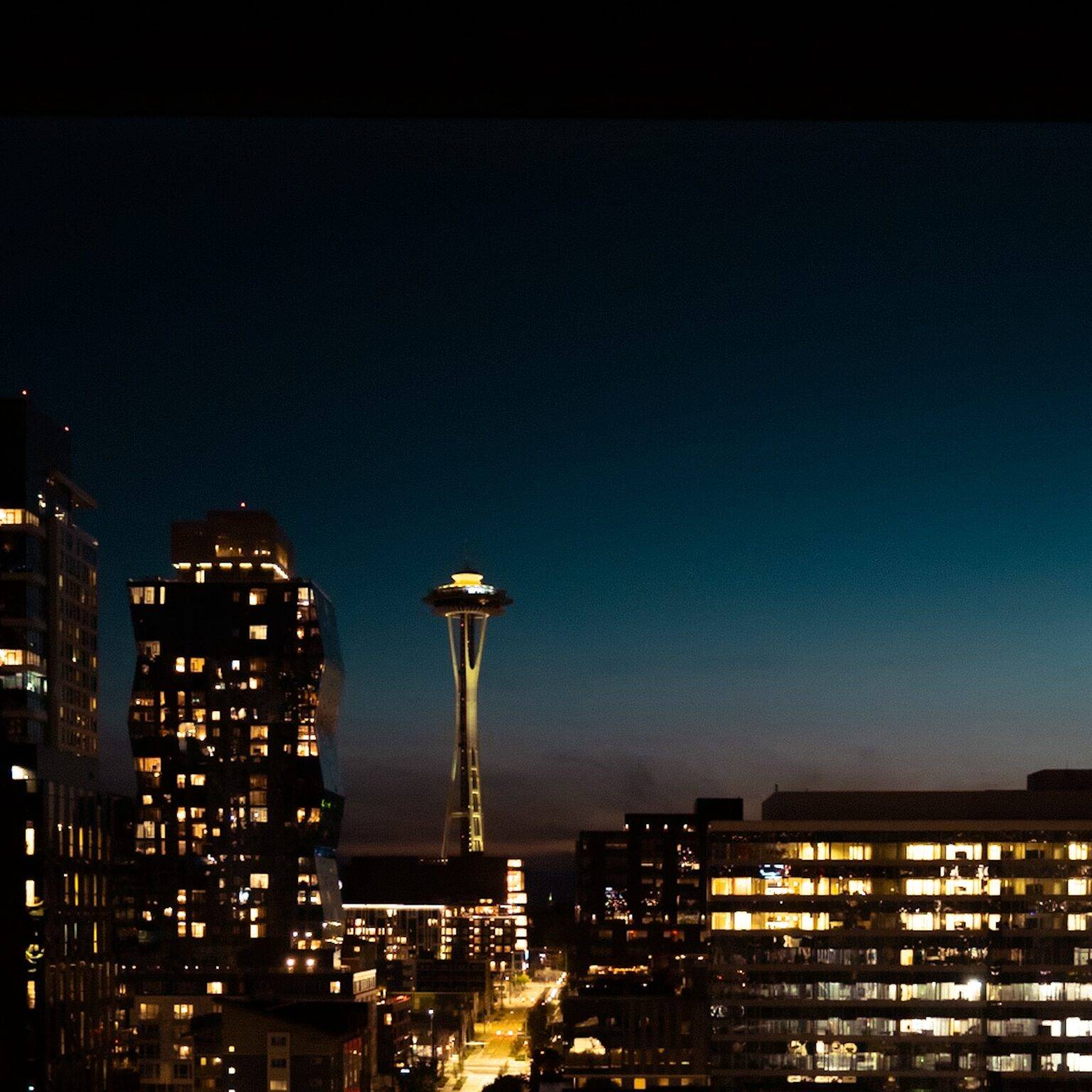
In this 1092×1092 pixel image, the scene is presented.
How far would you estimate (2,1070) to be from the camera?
308 cm

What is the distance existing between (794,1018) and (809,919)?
80.1 inches

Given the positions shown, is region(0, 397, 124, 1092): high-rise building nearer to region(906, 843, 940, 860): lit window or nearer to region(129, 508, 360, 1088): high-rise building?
region(906, 843, 940, 860): lit window

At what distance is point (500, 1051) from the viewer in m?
57.0

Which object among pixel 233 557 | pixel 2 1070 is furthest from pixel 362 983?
pixel 2 1070

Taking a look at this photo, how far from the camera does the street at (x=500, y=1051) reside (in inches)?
1970

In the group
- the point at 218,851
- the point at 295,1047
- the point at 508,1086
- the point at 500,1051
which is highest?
the point at 218,851

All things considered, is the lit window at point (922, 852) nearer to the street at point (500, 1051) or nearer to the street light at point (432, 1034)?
the street at point (500, 1051)

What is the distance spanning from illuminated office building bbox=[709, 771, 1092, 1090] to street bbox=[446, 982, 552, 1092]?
8.95 m

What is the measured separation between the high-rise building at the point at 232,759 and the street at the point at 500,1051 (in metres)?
6.64

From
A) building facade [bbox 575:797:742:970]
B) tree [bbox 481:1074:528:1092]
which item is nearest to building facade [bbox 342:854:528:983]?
building facade [bbox 575:797:742:970]

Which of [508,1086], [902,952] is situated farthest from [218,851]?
[902,952]

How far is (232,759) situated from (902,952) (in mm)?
33036

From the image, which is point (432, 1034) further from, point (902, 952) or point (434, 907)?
point (434, 907)

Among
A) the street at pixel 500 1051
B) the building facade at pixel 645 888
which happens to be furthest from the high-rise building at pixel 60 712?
the building facade at pixel 645 888
